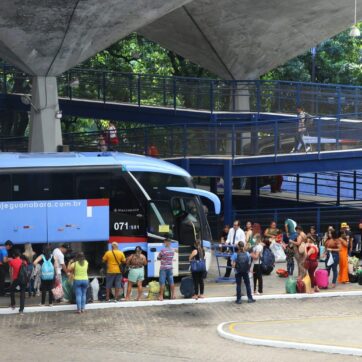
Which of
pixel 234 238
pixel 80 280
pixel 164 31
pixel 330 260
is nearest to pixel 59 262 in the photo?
pixel 80 280

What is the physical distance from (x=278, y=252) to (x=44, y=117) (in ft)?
30.8

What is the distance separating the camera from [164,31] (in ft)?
125

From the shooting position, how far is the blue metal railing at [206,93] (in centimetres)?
3572

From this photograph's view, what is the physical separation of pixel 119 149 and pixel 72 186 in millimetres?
9382

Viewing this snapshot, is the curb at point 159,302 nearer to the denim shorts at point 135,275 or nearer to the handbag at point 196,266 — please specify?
the denim shorts at point 135,275

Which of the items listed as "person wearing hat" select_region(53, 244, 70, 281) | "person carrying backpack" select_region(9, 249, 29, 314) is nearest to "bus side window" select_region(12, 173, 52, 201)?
"person wearing hat" select_region(53, 244, 70, 281)

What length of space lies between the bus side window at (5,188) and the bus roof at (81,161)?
0.28 metres

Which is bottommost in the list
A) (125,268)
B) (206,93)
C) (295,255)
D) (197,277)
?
(197,277)

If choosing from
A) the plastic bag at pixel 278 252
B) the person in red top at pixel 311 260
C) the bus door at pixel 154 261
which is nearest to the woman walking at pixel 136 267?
the bus door at pixel 154 261

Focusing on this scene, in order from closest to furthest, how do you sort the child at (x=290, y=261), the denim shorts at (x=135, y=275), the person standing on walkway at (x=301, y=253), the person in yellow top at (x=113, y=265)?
1. the person in yellow top at (x=113, y=265)
2. the denim shorts at (x=135, y=275)
3. the person standing on walkway at (x=301, y=253)
4. the child at (x=290, y=261)

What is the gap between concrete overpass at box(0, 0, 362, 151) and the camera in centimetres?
2586

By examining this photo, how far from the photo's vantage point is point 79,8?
83.4 feet

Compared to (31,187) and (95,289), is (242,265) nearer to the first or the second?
(95,289)

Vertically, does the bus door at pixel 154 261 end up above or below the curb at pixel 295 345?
above
